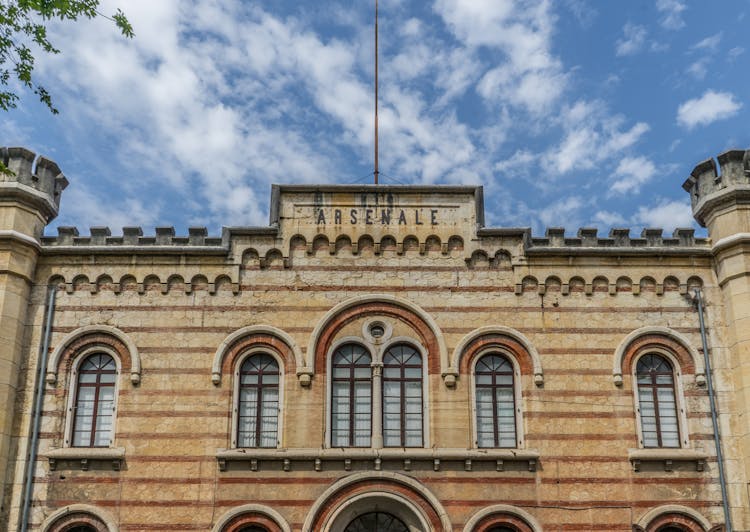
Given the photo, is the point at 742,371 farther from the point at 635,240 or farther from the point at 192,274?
the point at 192,274

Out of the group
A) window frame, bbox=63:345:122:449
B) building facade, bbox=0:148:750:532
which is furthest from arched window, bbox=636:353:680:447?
window frame, bbox=63:345:122:449

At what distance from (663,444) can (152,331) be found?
Result: 41.9ft

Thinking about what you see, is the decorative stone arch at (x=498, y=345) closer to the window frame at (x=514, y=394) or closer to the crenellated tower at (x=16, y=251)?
the window frame at (x=514, y=394)

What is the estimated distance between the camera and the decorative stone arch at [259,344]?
69.8 feet

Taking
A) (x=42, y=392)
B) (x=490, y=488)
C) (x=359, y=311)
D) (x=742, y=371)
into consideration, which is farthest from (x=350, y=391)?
(x=742, y=371)

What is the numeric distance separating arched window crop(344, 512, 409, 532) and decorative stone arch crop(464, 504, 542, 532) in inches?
64.7

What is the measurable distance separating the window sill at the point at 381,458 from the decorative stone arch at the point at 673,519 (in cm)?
277

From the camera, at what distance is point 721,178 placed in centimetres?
2216

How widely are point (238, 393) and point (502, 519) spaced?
6944 millimetres

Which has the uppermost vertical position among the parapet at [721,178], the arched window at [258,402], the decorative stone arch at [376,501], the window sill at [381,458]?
the parapet at [721,178]

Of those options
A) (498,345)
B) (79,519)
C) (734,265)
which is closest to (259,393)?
(79,519)

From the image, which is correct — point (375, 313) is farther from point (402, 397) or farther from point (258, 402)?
point (258, 402)

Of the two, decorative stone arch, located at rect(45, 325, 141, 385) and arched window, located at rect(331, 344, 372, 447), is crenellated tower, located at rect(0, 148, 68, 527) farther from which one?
arched window, located at rect(331, 344, 372, 447)

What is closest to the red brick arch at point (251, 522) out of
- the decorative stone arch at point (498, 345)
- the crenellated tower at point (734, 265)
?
the decorative stone arch at point (498, 345)
